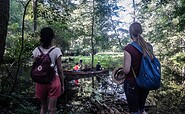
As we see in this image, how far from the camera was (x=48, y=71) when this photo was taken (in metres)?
3.27

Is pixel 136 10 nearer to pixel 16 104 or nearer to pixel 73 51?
pixel 73 51

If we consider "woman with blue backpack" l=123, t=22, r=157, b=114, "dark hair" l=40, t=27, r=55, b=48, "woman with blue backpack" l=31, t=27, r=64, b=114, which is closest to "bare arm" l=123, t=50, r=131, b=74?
"woman with blue backpack" l=123, t=22, r=157, b=114

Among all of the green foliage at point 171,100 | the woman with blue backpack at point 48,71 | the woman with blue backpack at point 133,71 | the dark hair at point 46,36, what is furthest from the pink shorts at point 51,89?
the green foliage at point 171,100

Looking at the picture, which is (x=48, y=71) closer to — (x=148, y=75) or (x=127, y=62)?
(x=127, y=62)

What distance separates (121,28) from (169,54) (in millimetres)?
12755

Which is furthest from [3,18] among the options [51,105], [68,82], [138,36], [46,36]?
[68,82]

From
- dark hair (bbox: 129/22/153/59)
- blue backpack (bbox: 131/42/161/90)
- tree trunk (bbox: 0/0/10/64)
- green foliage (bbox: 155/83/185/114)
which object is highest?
tree trunk (bbox: 0/0/10/64)

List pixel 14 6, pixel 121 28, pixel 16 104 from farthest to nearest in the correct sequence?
pixel 14 6 → pixel 121 28 → pixel 16 104

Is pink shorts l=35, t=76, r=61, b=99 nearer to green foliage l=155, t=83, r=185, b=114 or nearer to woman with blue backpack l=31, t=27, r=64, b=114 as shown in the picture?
woman with blue backpack l=31, t=27, r=64, b=114

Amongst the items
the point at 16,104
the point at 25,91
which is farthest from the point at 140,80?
the point at 25,91

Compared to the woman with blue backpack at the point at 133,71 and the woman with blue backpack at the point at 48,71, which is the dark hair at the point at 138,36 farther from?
the woman with blue backpack at the point at 48,71

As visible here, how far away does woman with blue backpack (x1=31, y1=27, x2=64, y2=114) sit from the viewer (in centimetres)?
327

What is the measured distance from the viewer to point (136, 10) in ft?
101

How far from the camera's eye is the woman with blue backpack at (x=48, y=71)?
3.27 metres
